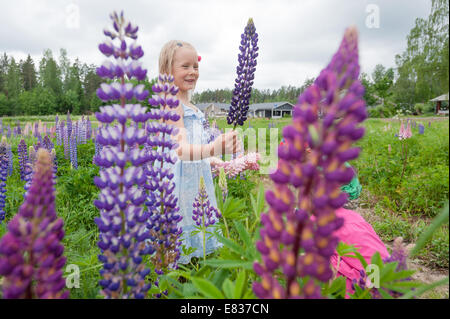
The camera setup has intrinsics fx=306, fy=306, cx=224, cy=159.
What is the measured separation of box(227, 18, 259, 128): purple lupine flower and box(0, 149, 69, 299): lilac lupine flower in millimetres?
1841

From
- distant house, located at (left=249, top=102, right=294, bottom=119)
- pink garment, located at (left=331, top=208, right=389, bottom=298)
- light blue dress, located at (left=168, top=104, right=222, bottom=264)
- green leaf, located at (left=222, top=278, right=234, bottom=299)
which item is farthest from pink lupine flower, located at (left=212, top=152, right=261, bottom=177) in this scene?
distant house, located at (left=249, top=102, right=294, bottom=119)

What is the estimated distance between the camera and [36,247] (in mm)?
697

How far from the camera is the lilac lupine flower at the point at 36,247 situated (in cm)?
68

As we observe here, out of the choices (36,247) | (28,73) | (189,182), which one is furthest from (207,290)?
(28,73)

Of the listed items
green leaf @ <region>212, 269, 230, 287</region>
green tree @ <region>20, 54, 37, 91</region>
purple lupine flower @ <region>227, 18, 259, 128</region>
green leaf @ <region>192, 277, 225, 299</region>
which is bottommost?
green leaf @ <region>212, 269, 230, 287</region>

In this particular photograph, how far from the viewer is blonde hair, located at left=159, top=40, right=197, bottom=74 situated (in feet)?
8.55

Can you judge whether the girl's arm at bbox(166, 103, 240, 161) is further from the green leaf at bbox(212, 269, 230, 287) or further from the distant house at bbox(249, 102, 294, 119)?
the distant house at bbox(249, 102, 294, 119)

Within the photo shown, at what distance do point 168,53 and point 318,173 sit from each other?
2314 mm

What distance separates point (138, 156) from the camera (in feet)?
3.10

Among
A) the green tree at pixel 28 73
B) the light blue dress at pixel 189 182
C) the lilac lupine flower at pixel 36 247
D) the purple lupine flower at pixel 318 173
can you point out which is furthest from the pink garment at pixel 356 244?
the green tree at pixel 28 73

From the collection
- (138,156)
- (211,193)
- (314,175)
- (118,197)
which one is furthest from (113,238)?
(211,193)

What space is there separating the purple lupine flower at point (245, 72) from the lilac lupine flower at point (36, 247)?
184 cm

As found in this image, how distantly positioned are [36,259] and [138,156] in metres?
0.38

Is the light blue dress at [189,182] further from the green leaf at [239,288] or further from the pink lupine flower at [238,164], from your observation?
the green leaf at [239,288]
